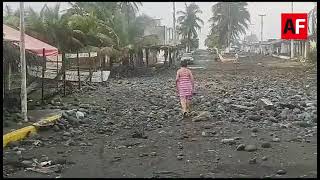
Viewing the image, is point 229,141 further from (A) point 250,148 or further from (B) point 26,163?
(B) point 26,163

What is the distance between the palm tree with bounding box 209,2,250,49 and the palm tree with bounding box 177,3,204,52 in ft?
9.84

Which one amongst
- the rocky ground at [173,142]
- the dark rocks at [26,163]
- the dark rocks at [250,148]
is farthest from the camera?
the dark rocks at [250,148]

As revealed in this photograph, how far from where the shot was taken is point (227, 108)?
539 inches

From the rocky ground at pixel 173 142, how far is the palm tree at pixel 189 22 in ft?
227

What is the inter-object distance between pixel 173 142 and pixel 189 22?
75.7 m

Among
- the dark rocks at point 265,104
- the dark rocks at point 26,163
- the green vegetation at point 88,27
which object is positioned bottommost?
the dark rocks at point 26,163

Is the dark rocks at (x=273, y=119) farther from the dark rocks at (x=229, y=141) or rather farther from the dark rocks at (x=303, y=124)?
the dark rocks at (x=229, y=141)

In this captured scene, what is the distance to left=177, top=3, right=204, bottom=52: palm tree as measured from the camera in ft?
275

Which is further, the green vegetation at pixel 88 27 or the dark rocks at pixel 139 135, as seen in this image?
the green vegetation at pixel 88 27

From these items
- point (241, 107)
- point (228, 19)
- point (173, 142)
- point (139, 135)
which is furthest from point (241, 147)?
point (228, 19)

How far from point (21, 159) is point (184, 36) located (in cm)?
7895

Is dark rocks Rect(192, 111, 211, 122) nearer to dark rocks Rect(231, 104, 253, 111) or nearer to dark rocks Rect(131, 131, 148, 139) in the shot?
dark rocks Rect(231, 104, 253, 111)

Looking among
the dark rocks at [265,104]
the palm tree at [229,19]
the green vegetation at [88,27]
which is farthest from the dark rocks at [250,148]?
the palm tree at [229,19]

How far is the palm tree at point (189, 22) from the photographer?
275 feet
